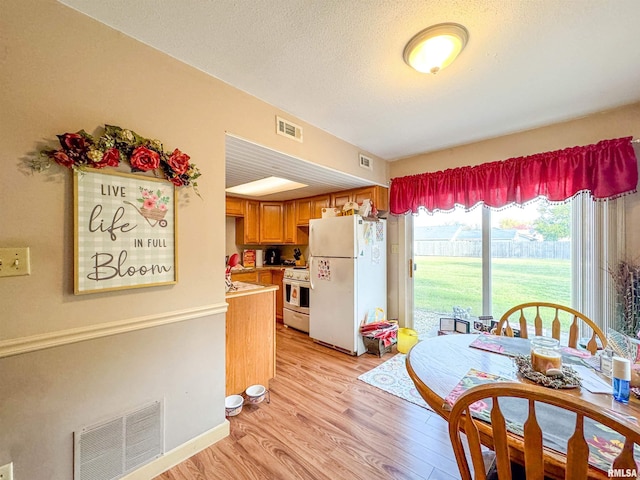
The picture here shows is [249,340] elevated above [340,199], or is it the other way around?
[340,199]

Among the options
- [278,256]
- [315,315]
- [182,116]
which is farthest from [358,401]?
[278,256]

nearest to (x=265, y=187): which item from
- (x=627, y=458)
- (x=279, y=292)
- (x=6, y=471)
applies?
(x=279, y=292)

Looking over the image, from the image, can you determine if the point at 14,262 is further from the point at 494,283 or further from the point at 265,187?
the point at 494,283

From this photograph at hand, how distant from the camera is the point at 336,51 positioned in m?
1.51

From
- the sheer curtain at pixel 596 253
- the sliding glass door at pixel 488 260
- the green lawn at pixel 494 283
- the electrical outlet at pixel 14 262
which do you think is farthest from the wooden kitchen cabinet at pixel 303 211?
the electrical outlet at pixel 14 262

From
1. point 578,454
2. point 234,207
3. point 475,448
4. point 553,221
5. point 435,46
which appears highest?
point 435,46

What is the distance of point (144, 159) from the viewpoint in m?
1.39

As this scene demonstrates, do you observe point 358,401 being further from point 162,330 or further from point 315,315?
point 162,330

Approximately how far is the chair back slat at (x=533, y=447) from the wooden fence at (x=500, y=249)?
2478 mm

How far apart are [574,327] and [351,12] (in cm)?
231

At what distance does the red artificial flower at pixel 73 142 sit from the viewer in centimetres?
118

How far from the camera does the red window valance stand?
2051mm

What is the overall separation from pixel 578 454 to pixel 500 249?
102 inches

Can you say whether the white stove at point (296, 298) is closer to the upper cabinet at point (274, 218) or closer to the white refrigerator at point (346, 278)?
the white refrigerator at point (346, 278)
